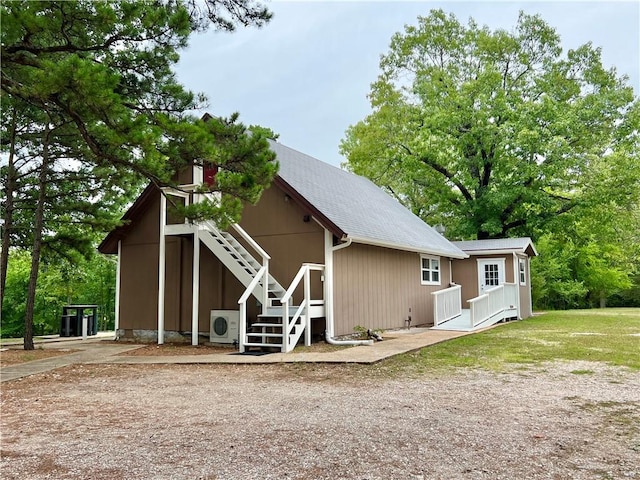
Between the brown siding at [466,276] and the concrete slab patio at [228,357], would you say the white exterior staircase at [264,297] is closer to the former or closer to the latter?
the concrete slab patio at [228,357]

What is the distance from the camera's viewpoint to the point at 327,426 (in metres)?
4.55

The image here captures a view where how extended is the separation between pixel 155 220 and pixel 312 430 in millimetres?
9969

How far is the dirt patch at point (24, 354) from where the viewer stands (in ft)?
30.2

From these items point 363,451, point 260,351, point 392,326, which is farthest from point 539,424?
point 392,326

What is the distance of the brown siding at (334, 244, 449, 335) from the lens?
11570 mm

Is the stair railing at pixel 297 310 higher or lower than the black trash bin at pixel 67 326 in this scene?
higher

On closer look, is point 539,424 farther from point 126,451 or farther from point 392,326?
point 392,326

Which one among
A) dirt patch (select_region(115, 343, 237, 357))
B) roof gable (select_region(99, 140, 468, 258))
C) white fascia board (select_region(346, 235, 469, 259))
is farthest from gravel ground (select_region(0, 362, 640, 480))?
roof gable (select_region(99, 140, 468, 258))

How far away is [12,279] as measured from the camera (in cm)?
2350

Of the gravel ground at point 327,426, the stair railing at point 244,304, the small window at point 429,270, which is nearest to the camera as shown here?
the gravel ground at point 327,426

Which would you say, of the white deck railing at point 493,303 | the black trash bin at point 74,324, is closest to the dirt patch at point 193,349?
the black trash bin at point 74,324

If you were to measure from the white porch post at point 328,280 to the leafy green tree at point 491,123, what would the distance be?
45.1ft

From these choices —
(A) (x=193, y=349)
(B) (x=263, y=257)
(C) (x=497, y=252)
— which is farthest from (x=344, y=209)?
(C) (x=497, y=252)

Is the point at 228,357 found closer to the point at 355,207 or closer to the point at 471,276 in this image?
the point at 355,207
